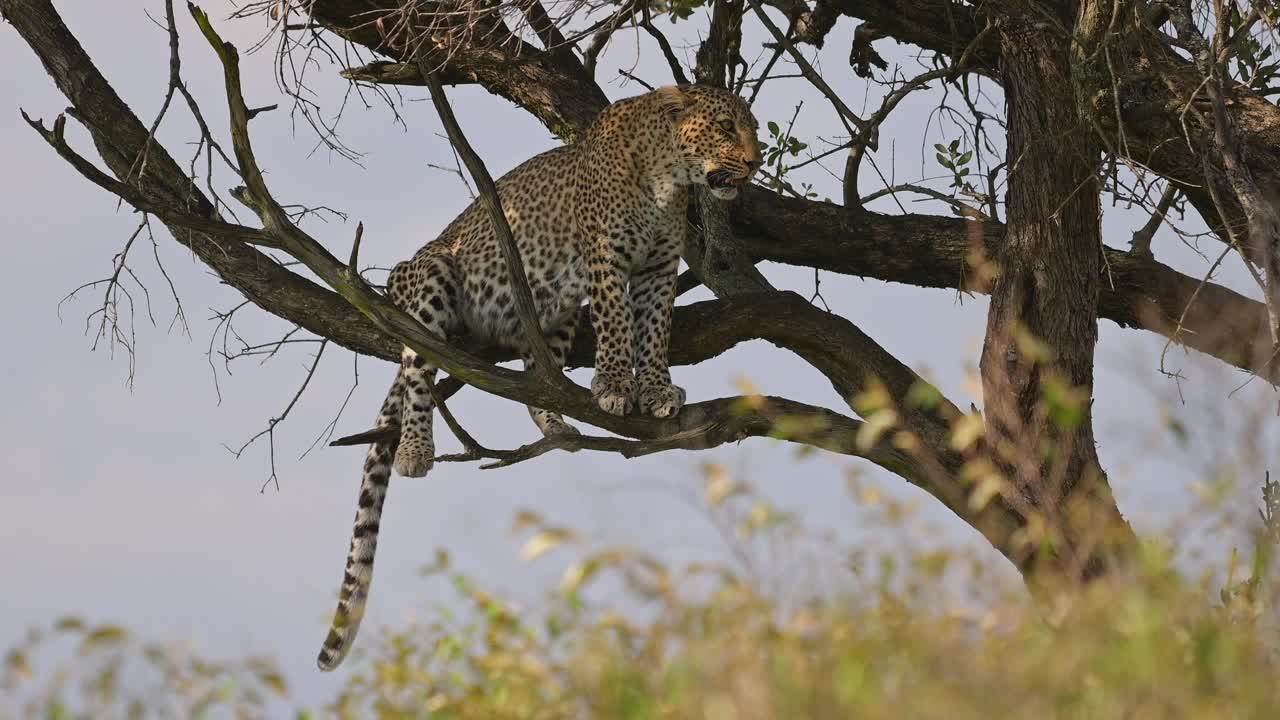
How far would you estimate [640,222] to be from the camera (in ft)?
26.2

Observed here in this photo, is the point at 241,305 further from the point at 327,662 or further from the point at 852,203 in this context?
the point at 852,203

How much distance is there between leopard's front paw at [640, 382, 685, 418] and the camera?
300 inches

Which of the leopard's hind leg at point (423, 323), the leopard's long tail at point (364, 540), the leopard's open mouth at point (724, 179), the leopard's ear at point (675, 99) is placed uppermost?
the leopard's ear at point (675, 99)

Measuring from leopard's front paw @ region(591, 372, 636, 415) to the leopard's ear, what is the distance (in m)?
1.39

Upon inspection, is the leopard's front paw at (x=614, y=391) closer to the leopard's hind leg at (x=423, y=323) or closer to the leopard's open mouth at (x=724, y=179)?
the leopard's hind leg at (x=423, y=323)

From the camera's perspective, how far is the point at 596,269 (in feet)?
25.9

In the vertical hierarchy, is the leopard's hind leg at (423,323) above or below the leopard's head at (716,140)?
below

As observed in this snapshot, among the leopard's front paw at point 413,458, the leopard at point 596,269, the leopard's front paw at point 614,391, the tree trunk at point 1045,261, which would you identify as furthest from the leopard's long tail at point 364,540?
the tree trunk at point 1045,261

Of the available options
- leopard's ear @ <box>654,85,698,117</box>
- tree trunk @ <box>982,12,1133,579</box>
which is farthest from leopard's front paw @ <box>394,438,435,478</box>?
tree trunk @ <box>982,12,1133,579</box>

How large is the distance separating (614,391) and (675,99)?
1.58 meters

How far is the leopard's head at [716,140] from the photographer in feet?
26.0

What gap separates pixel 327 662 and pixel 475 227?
7.77 feet

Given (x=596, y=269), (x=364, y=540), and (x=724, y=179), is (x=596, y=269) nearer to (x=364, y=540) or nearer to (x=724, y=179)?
(x=724, y=179)

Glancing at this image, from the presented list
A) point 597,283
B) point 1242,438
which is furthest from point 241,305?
point 1242,438
